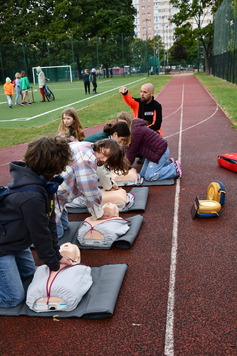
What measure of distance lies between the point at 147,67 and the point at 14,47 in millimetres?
16534

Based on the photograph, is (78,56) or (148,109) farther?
(78,56)

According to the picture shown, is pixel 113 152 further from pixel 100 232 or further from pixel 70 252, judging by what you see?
pixel 70 252

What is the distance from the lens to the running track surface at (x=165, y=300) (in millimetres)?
2596

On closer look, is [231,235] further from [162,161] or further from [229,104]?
[229,104]

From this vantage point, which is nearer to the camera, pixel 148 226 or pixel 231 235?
pixel 231 235

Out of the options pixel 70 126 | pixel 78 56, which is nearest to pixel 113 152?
pixel 70 126

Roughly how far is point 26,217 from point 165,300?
141 cm

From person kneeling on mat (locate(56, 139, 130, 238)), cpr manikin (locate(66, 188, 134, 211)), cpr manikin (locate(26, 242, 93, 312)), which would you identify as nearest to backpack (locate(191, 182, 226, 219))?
cpr manikin (locate(66, 188, 134, 211))

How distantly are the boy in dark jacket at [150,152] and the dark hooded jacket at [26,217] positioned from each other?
3148mm

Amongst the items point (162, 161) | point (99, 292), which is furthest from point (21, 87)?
point (99, 292)

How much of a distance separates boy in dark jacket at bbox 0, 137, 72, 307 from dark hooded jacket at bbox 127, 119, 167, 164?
3.09 meters

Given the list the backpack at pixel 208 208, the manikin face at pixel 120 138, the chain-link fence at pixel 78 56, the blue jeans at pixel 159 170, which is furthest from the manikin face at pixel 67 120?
the chain-link fence at pixel 78 56

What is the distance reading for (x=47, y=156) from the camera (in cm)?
267

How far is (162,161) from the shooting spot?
604cm
